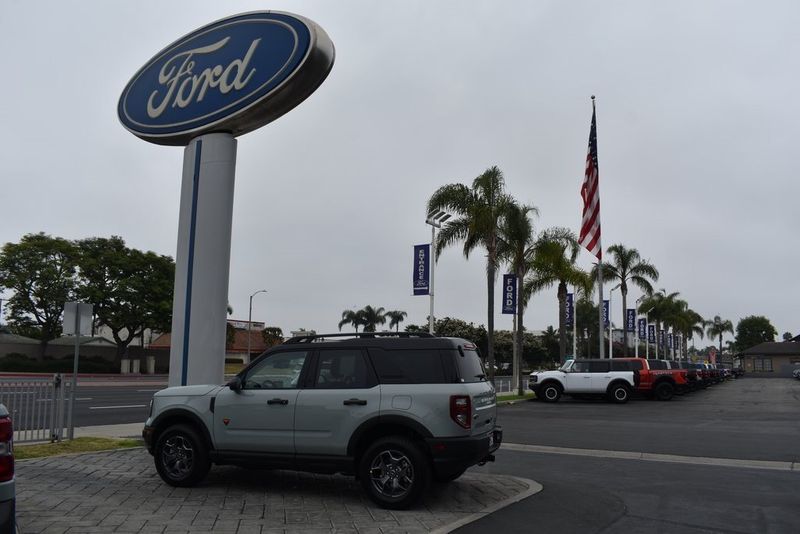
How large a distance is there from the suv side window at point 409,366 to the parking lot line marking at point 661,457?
5.63 meters

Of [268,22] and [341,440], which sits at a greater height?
[268,22]

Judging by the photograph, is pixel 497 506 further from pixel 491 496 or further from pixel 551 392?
pixel 551 392

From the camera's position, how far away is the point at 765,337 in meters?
150

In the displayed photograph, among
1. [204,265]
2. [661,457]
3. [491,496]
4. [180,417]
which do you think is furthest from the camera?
[204,265]

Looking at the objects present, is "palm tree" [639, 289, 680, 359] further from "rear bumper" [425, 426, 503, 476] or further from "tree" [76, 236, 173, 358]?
"rear bumper" [425, 426, 503, 476]

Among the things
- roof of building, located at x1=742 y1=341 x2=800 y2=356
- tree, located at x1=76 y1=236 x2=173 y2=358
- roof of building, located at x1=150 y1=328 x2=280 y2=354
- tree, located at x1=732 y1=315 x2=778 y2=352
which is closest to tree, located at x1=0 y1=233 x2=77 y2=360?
tree, located at x1=76 y1=236 x2=173 y2=358

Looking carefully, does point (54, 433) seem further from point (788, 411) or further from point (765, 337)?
point (765, 337)

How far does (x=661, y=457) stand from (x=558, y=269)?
24870mm

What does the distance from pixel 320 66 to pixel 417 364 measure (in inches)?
242

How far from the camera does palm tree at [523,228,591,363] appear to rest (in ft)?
109

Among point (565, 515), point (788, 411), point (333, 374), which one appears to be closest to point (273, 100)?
point (333, 374)

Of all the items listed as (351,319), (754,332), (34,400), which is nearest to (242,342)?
(351,319)

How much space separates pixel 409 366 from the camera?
7434 millimetres

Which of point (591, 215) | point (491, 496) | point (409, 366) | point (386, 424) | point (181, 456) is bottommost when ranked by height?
point (491, 496)
